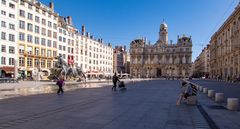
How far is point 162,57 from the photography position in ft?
518

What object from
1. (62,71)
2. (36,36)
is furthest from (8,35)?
(62,71)

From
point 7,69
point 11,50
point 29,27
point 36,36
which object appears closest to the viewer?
point 7,69

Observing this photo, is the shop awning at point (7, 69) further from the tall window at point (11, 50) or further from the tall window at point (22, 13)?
the tall window at point (22, 13)

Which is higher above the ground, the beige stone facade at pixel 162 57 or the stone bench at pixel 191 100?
the beige stone facade at pixel 162 57

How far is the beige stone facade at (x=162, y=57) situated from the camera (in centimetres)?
15225

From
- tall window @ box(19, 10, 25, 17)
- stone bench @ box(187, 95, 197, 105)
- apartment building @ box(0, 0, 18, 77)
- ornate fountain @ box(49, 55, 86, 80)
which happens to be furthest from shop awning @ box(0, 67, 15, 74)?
stone bench @ box(187, 95, 197, 105)

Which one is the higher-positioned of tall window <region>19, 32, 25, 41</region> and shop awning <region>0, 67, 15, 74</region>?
tall window <region>19, 32, 25, 41</region>

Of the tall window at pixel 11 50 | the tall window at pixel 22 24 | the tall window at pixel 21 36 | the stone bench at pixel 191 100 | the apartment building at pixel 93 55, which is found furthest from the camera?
the apartment building at pixel 93 55

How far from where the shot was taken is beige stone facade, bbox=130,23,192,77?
152250 mm

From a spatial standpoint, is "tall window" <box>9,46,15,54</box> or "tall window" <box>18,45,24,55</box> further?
"tall window" <box>18,45,24,55</box>

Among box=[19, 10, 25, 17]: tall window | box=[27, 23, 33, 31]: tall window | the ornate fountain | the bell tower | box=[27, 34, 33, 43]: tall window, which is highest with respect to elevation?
the bell tower

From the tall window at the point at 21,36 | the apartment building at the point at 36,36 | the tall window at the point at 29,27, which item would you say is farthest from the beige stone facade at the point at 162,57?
the tall window at the point at 21,36

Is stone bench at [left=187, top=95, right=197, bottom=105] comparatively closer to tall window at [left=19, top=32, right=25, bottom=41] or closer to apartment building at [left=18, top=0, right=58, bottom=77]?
apartment building at [left=18, top=0, right=58, bottom=77]

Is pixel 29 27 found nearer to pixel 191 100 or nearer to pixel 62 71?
pixel 62 71
